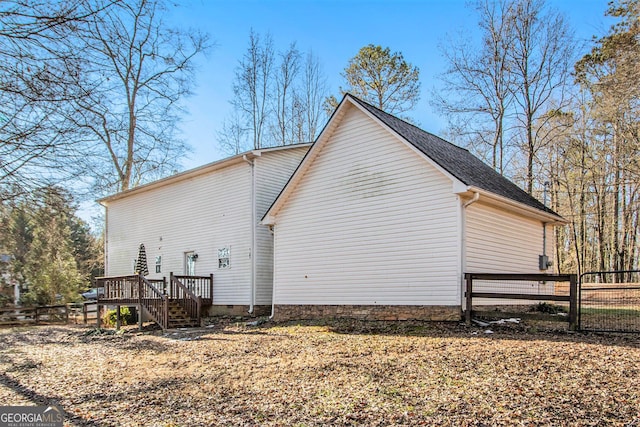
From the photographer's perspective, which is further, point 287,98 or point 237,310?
point 287,98

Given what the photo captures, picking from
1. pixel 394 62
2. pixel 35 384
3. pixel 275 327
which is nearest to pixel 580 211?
pixel 394 62

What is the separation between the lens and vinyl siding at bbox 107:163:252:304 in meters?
15.6

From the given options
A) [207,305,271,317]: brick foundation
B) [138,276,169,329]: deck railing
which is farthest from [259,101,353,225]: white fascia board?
[138,276,169,329]: deck railing

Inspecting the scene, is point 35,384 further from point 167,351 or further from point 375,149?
point 375,149

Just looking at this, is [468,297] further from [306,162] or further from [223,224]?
[223,224]

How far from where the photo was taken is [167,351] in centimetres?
954

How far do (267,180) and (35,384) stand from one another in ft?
31.8

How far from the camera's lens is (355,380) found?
241 inches

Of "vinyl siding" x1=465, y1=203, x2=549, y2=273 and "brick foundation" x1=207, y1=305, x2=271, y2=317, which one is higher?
"vinyl siding" x1=465, y1=203, x2=549, y2=273

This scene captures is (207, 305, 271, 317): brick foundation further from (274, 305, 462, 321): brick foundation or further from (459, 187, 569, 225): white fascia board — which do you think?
(459, 187, 569, 225): white fascia board

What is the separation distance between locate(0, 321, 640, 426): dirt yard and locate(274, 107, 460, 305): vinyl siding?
139cm

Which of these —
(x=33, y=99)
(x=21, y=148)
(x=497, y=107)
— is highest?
(x=497, y=107)

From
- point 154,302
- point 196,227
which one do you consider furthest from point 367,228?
point 196,227

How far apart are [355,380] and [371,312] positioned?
5.51 meters
